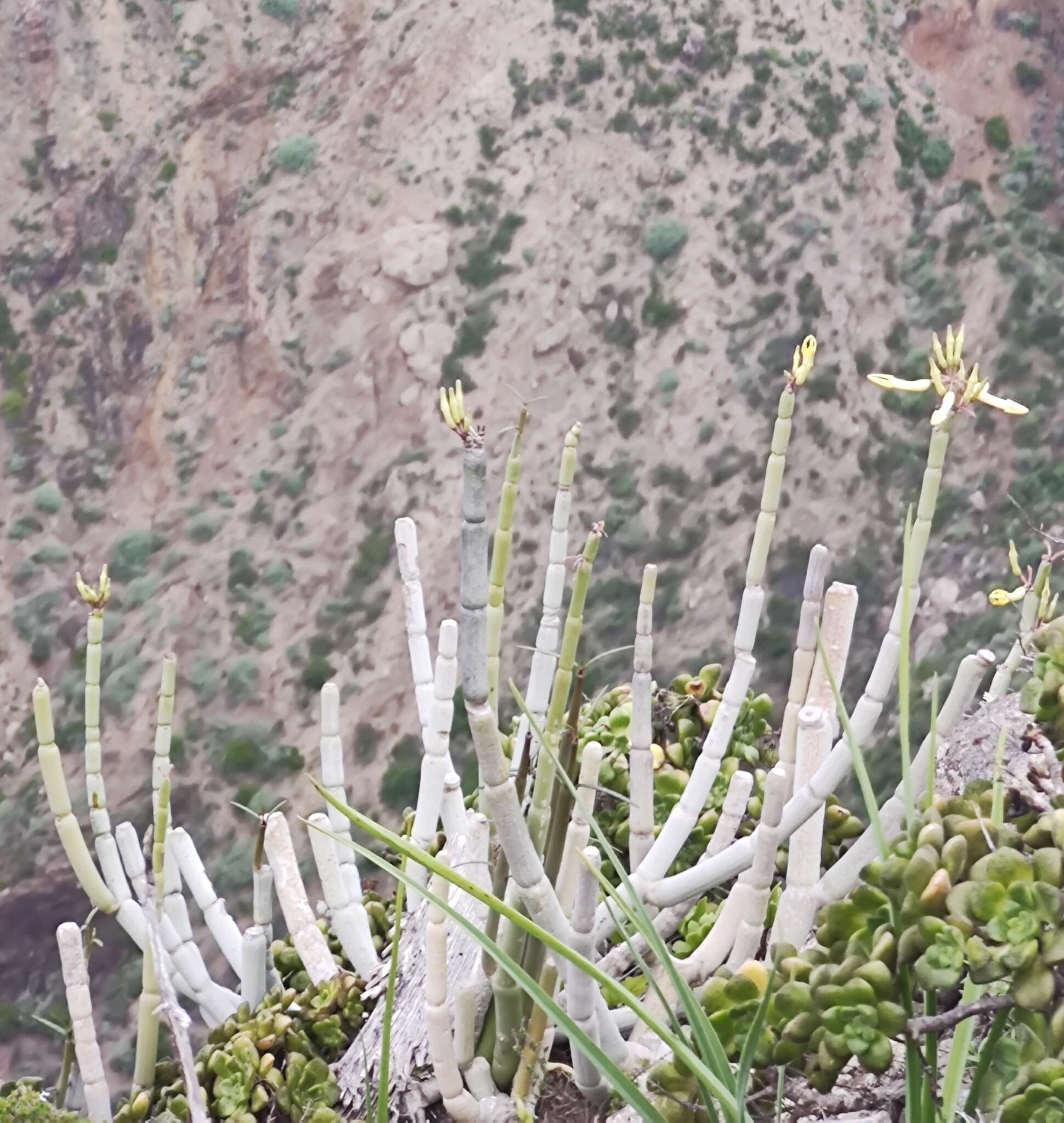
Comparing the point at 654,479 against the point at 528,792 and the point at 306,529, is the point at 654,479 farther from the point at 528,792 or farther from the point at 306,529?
the point at 528,792

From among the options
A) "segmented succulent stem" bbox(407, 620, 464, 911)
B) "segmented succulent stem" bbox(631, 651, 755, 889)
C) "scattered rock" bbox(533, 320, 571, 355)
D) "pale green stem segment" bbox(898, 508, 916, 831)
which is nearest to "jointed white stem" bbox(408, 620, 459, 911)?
"segmented succulent stem" bbox(407, 620, 464, 911)

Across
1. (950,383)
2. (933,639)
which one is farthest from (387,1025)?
(933,639)

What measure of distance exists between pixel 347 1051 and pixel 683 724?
276 millimetres

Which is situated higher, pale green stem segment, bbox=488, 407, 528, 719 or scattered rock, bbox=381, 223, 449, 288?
pale green stem segment, bbox=488, 407, 528, 719

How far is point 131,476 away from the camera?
14.2ft

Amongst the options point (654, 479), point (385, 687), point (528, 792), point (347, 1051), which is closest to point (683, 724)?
point (528, 792)

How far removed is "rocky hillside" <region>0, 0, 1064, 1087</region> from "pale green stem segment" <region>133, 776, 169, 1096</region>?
132 inches

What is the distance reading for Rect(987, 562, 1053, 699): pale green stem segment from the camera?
0.53 metres

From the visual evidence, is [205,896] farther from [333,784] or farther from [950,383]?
[950,383]

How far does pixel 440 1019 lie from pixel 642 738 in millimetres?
156

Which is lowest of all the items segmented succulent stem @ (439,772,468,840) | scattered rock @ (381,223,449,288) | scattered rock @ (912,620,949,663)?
scattered rock @ (912,620,949,663)

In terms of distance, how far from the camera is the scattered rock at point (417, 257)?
15.0 feet

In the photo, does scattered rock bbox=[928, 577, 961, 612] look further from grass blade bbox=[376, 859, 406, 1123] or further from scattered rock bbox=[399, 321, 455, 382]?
grass blade bbox=[376, 859, 406, 1123]

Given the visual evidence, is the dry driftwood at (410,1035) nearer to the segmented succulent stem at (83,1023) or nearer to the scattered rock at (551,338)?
the segmented succulent stem at (83,1023)
